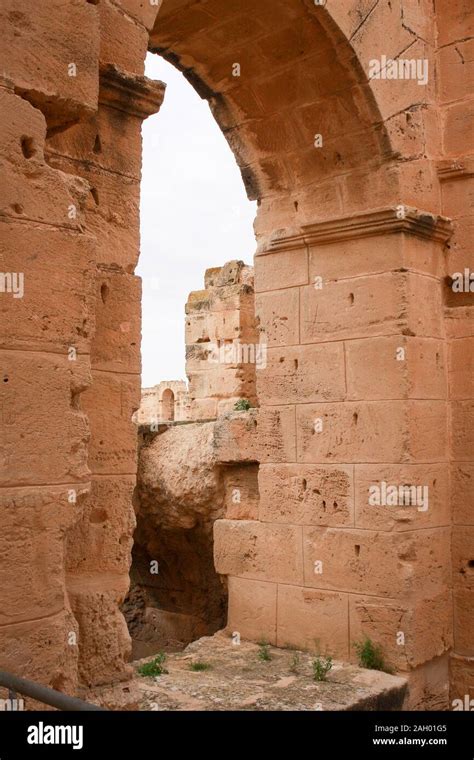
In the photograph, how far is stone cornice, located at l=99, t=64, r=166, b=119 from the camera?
129 inches

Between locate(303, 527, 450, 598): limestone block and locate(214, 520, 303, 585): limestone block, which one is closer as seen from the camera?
locate(303, 527, 450, 598): limestone block

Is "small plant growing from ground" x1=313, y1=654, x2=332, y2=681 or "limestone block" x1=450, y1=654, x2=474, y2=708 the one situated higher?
"small plant growing from ground" x1=313, y1=654, x2=332, y2=681

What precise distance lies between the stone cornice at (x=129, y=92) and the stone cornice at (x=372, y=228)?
2015 millimetres

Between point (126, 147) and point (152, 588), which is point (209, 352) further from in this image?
point (126, 147)

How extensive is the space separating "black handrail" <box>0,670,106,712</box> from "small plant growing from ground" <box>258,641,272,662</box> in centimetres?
336

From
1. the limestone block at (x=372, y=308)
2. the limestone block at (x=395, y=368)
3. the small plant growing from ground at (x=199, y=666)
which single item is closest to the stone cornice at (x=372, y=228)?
the limestone block at (x=372, y=308)

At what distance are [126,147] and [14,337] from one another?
3.89ft

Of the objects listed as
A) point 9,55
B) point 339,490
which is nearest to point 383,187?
point 339,490

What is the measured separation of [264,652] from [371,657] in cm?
71

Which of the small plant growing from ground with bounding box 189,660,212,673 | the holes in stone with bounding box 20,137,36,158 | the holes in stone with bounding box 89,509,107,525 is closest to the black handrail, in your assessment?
the holes in stone with bounding box 89,509,107,525

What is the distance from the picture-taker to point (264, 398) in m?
5.65

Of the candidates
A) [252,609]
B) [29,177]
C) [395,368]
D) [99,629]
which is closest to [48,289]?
[29,177]

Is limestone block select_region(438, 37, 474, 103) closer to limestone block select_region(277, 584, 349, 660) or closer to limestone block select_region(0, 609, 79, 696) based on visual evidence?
limestone block select_region(277, 584, 349, 660)

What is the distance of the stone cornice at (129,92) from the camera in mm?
3285
